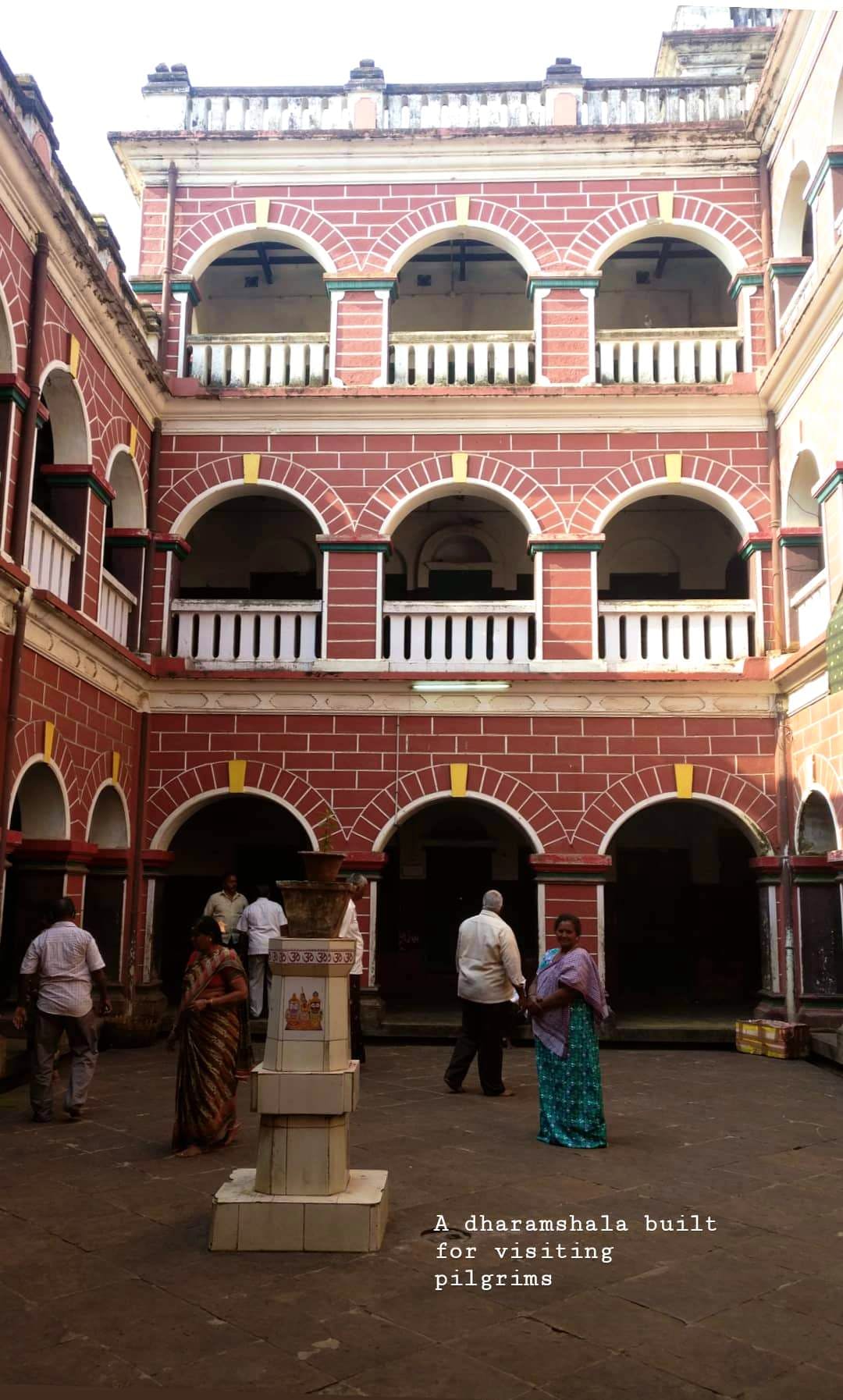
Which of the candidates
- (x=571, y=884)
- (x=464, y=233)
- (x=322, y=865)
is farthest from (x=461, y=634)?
(x=322, y=865)

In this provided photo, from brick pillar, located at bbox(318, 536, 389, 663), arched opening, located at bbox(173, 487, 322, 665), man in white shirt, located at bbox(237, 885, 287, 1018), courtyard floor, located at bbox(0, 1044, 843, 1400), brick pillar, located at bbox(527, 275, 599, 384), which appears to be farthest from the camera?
arched opening, located at bbox(173, 487, 322, 665)

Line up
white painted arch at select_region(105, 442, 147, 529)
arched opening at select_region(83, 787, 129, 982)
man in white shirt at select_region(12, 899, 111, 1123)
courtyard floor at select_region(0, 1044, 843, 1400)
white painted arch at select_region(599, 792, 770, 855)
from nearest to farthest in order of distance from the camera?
courtyard floor at select_region(0, 1044, 843, 1400)
man in white shirt at select_region(12, 899, 111, 1123)
arched opening at select_region(83, 787, 129, 982)
white painted arch at select_region(599, 792, 770, 855)
white painted arch at select_region(105, 442, 147, 529)

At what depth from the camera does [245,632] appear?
11.4m

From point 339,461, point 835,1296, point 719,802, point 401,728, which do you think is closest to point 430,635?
point 401,728

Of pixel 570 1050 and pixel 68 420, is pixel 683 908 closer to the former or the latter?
pixel 570 1050

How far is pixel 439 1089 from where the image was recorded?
7.79 m

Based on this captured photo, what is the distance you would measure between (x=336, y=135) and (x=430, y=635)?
5.14 meters

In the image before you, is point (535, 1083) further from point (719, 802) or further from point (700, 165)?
point (700, 165)

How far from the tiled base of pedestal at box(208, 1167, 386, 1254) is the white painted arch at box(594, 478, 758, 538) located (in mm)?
8046

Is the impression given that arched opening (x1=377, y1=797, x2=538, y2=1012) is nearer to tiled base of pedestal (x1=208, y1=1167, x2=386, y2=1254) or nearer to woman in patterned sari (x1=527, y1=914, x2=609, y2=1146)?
woman in patterned sari (x1=527, y1=914, x2=609, y2=1146)

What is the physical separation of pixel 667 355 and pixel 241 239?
4.50 m

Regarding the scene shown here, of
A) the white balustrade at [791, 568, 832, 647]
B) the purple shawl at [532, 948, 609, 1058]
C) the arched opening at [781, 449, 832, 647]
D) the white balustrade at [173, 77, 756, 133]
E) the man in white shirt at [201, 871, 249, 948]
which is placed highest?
the white balustrade at [173, 77, 756, 133]

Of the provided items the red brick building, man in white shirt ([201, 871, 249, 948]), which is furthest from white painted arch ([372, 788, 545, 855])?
man in white shirt ([201, 871, 249, 948])

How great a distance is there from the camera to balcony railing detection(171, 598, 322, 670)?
37.1 feet
